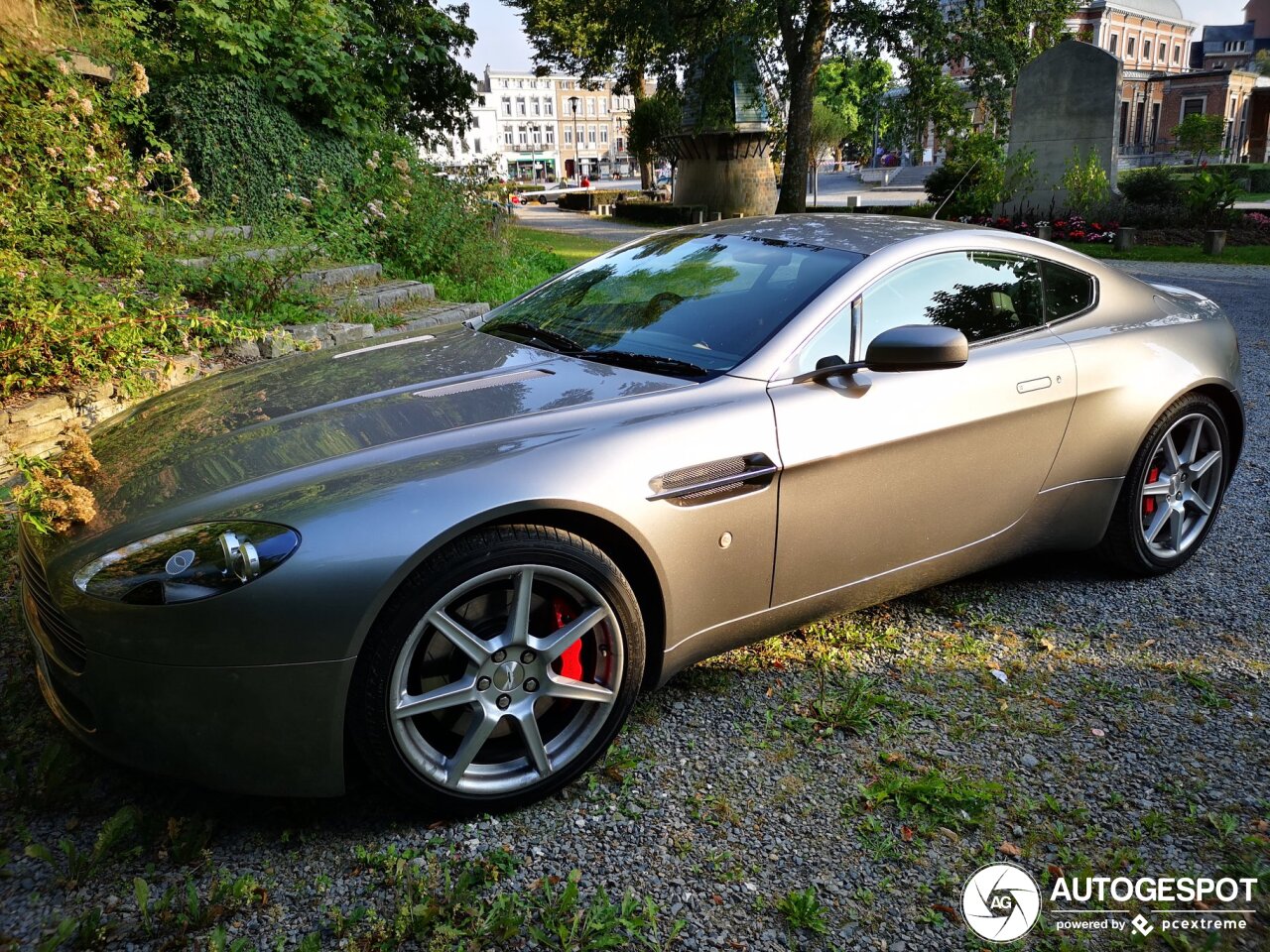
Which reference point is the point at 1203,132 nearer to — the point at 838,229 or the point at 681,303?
the point at 838,229

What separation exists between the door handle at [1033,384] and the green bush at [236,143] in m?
6.77

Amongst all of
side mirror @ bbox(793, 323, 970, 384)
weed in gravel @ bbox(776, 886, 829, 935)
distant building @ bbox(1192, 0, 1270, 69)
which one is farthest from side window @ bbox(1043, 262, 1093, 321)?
distant building @ bbox(1192, 0, 1270, 69)

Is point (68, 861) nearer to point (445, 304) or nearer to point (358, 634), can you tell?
point (358, 634)

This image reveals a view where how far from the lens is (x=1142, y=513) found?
11.9ft

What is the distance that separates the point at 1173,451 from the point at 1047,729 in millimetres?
1587

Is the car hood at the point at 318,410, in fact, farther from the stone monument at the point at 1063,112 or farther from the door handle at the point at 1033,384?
the stone monument at the point at 1063,112

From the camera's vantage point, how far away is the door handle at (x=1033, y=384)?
3.08 metres

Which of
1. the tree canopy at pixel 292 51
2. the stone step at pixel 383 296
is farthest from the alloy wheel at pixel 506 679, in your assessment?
the tree canopy at pixel 292 51

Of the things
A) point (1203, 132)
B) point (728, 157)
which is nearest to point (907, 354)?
point (728, 157)

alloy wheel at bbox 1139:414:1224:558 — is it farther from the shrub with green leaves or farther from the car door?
the shrub with green leaves

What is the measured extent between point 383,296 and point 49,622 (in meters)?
5.57

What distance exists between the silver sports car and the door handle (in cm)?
1

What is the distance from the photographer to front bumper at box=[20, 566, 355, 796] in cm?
195

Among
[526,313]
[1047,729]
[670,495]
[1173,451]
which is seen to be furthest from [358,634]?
→ [1173,451]
